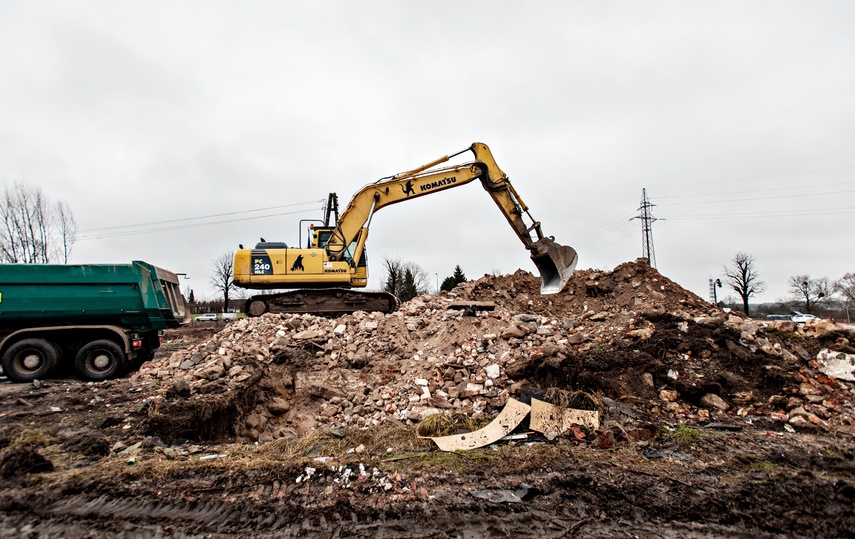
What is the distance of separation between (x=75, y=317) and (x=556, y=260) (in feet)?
36.2

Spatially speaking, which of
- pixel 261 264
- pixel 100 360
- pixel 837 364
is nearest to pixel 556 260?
pixel 837 364

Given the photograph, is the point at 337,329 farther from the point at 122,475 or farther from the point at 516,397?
the point at 122,475

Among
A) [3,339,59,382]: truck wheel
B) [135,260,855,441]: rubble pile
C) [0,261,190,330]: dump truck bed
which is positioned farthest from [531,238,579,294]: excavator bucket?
[3,339,59,382]: truck wheel

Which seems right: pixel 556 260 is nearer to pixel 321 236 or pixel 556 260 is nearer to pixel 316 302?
pixel 321 236

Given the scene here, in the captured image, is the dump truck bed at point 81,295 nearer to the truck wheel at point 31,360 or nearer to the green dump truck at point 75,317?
the green dump truck at point 75,317

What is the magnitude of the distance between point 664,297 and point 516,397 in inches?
281

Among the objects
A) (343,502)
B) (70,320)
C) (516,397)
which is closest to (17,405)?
(70,320)

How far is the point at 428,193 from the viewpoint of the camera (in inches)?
468

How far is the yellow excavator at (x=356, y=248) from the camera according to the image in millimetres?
11352

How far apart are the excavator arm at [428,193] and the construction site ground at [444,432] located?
2.94 meters

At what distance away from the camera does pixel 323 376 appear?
7277mm

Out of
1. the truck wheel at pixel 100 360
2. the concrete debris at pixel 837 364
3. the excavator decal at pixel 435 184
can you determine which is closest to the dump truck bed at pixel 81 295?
the truck wheel at pixel 100 360

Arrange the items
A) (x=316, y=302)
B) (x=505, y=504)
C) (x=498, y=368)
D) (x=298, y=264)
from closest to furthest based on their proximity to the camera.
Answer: (x=505, y=504) → (x=498, y=368) → (x=298, y=264) → (x=316, y=302)

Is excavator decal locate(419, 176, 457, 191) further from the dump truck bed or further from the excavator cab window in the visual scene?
the dump truck bed
